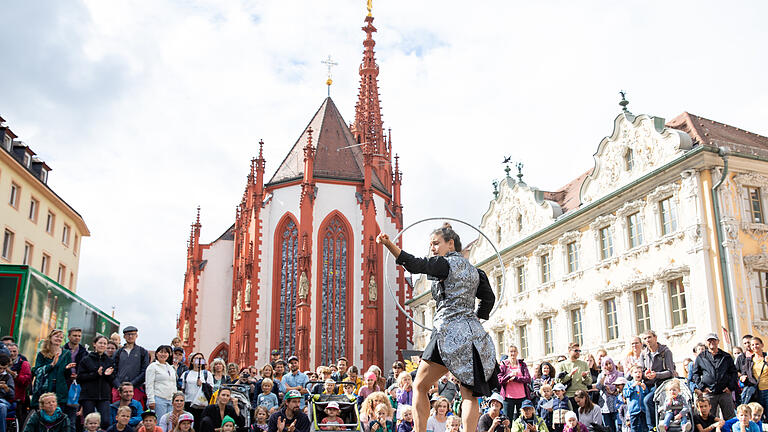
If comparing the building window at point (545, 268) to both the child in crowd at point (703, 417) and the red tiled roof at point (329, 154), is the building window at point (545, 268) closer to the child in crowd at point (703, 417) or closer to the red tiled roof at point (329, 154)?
the red tiled roof at point (329, 154)

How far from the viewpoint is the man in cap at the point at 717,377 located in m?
12.0

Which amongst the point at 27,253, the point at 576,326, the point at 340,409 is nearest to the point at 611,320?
the point at 576,326

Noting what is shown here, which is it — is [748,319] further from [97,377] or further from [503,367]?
[97,377]

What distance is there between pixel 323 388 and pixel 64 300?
18.9ft

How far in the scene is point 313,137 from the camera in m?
47.0

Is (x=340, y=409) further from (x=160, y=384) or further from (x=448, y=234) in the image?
(x=448, y=234)

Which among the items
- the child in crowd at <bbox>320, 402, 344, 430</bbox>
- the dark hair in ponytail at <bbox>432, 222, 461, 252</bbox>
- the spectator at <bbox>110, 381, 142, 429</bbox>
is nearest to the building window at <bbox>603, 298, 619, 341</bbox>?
the child in crowd at <bbox>320, 402, 344, 430</bbox>

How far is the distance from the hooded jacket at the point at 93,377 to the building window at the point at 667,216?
17.4 metres

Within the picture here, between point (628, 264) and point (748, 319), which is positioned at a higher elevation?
point (628, 264)

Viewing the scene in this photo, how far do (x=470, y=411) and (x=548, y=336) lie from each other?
24.3 meters

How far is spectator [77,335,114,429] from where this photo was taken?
34.8ft

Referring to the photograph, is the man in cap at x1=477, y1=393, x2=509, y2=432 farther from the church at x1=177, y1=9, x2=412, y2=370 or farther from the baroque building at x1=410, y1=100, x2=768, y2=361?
the church at x1=177, y1=9, x2=412, y2=370

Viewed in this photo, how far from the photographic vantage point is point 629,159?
2530 centimetres

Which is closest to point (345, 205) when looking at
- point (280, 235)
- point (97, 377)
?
point (280, 235)
